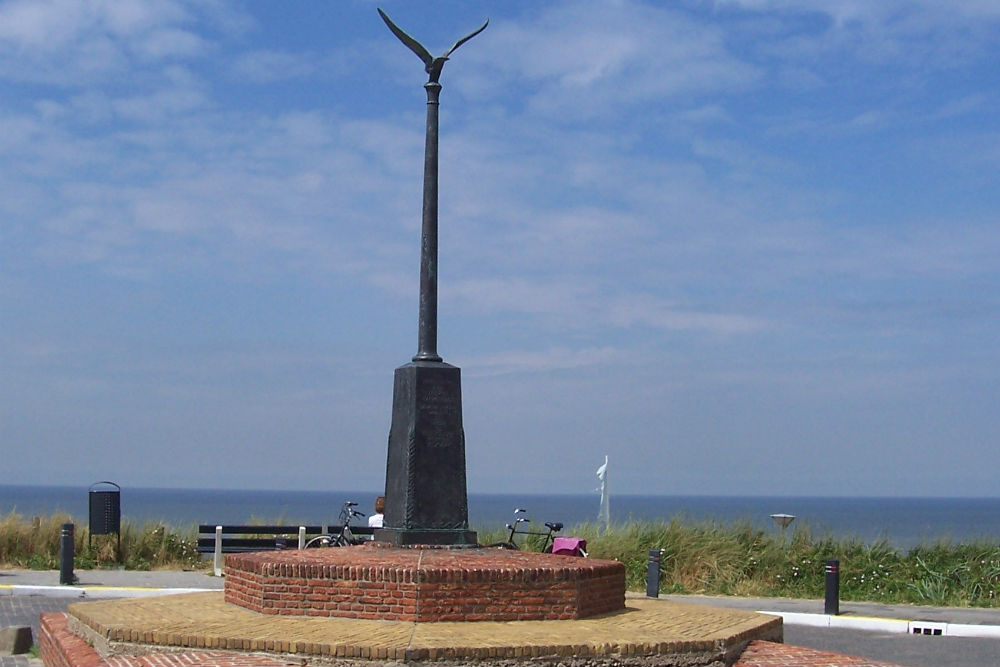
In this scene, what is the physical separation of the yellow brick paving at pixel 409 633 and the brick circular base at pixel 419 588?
13 cm

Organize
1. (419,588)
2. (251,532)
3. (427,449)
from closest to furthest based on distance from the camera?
(419,588), (427,449), (251,532)

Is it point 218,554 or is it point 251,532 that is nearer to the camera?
point 218,554

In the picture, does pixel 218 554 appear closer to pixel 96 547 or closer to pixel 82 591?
pixel 96 547

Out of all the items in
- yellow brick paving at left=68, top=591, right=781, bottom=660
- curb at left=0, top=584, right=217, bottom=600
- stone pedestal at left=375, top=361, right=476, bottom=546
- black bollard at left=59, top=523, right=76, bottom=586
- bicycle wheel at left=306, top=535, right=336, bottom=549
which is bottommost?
curb at left=0, top=584, right=217, bottom=600

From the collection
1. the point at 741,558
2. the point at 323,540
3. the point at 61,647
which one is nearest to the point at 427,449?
the point at 61,647

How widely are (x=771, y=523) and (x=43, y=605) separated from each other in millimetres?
11511

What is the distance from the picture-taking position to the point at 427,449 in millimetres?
11391

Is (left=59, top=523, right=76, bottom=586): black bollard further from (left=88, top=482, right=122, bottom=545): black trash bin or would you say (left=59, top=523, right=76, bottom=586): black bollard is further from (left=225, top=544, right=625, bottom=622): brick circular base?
(left=225, top=544, right=625, bottom=622): brick circular base

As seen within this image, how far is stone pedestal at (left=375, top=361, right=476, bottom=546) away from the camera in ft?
37.1

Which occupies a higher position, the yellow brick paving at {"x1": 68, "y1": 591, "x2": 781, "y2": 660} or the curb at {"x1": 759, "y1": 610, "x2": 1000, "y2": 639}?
the yellow brick paving at {"x1": 68, "y1": 591, "x2": 781, "y2": 660}

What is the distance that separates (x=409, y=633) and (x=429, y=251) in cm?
406

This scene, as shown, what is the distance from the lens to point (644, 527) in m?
20.8

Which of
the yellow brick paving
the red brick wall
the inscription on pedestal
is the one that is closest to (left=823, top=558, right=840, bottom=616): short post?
the yellow brick paving

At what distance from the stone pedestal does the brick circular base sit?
2.76 feet
